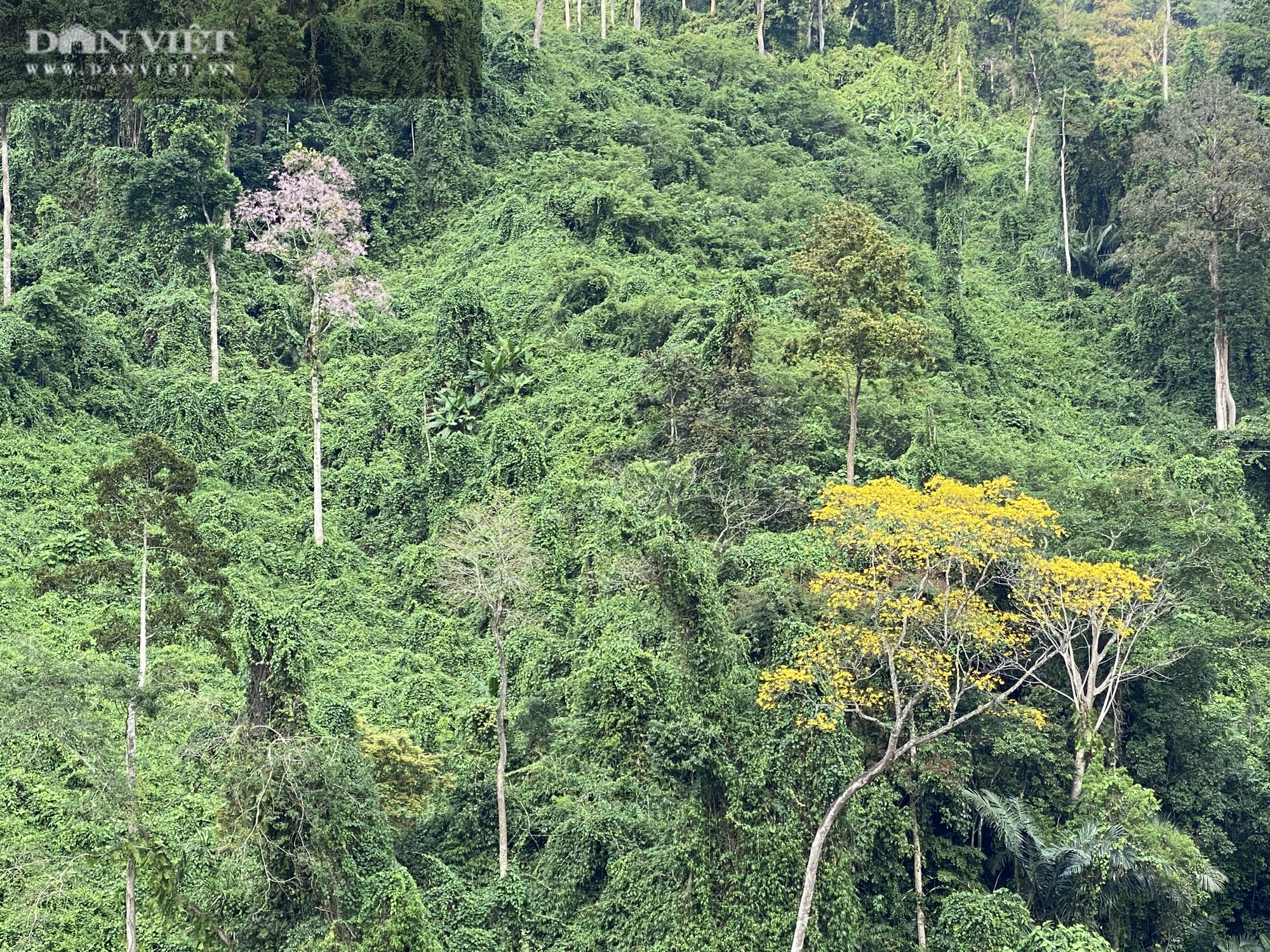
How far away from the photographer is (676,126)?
4916 centimetres

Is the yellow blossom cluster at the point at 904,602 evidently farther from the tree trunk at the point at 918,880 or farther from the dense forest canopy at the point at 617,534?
the tree trunk at the point at 918,880

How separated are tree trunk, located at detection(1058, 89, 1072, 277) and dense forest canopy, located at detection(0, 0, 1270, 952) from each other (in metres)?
0.53

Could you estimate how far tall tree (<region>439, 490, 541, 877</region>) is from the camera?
72.0 feet

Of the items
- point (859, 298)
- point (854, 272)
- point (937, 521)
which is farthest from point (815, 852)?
point (854, 272)

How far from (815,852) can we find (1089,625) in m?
6.84

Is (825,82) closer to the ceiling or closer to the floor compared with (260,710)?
closer to the ceiling

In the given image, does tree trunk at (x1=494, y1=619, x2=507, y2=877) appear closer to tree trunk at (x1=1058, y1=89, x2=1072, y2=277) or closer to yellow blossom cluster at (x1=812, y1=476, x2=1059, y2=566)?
yellow blossom cluster at (x1=812, y1=476, x2=1059, y2=566)

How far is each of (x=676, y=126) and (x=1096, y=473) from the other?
81.8 feet

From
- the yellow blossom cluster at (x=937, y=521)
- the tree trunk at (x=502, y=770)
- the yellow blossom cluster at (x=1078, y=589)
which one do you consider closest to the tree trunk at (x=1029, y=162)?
the yellow blossom cluster at (x=1078, y=589)

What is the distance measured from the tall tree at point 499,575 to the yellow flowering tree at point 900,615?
4.58 m

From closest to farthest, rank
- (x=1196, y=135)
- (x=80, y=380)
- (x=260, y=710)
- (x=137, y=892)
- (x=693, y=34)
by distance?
(x=137, y=892) < (x=260, y=710) < (x=80, y=380) < (x=1196, y=135) < (x=693, y=34)

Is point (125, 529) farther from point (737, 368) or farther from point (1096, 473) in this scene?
point (1096, 473)

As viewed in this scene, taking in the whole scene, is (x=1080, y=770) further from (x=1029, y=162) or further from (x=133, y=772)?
(x=1029, y=162)

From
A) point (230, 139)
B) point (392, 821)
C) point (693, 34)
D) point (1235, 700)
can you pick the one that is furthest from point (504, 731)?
point (693, 34)
